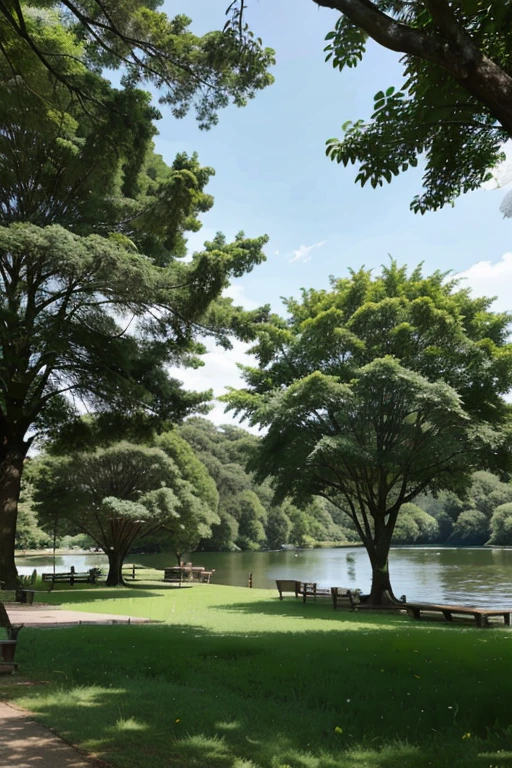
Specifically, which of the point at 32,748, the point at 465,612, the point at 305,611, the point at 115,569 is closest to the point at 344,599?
the point at 305,611

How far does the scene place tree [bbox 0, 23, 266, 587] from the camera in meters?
14.6

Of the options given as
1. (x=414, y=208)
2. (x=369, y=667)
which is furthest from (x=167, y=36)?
(x=369, y=667)

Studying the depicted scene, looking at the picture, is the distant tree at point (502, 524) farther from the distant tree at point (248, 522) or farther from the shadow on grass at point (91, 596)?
the shadow on grass at point (91, 596)

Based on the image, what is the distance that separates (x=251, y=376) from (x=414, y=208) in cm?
1599

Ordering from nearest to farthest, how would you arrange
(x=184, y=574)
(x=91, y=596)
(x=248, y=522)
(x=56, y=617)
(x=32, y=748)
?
(x=32, y=748) < (x=56, y=617) < (x=91, y=596) < (x=184, y=574) < (x=248, y=522)

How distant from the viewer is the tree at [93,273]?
14594 millimetres

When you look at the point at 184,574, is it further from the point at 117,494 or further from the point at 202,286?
the point at 202,286

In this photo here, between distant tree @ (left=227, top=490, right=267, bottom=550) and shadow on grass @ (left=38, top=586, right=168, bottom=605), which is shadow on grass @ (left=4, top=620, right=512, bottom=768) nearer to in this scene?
shadow on grass @ (left=38, top=586, right=168, bottom=605)

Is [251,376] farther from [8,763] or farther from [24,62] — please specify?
[8,763]

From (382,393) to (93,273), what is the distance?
35.2 ft

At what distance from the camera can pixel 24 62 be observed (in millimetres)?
9859

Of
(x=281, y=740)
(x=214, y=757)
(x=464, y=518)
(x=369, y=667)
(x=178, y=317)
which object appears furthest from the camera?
(x=464, y=518)

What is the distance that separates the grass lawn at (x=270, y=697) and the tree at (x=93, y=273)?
7946 millimetres

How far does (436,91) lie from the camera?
22.2 feet
